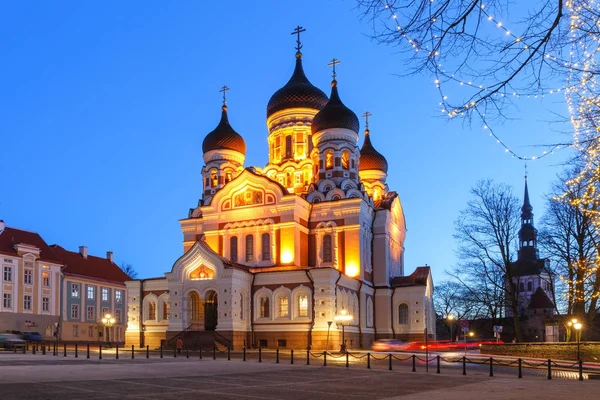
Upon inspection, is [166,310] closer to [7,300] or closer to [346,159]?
[7,300]

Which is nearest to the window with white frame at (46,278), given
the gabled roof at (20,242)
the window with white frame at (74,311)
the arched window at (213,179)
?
the gabled roof at (20,242)

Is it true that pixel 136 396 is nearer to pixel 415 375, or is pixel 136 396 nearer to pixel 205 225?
pixel 415 375

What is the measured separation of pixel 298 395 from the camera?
48.5ft

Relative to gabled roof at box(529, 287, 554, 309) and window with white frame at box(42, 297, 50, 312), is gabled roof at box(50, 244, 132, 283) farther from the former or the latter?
gabled roof at box(529, 287, 554, 309)

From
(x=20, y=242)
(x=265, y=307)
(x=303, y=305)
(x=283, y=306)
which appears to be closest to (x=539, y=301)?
(x=303, y=305)

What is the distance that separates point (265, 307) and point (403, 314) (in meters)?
12.8

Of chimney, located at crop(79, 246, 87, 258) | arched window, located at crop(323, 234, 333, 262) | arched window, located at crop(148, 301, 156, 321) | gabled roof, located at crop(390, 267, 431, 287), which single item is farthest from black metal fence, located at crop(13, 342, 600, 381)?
chimney, located at crop(79, 246, 87, 258)

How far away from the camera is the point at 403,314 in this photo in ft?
171

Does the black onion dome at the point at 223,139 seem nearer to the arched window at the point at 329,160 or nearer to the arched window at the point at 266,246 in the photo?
the arched window at the point at 329,160

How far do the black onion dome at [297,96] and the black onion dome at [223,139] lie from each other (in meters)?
3.92

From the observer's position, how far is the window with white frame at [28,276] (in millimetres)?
58219

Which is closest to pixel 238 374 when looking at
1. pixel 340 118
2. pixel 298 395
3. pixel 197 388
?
pixel 197 388

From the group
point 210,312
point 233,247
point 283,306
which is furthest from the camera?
point 233,247

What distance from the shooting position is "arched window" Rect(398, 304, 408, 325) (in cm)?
5172
